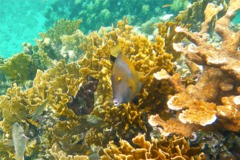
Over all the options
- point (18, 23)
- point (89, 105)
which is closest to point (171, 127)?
point (89, 105)

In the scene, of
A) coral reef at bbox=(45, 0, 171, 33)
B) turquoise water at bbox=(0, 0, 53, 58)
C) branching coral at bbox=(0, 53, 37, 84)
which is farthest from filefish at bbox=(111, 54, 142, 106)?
turquoise water at bbox=(0, 0, 53, 58)

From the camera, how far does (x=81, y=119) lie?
3.05 meters

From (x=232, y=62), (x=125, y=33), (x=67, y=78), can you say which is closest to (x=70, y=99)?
(x=67, y=78)

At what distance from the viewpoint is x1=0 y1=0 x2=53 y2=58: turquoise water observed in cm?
2873

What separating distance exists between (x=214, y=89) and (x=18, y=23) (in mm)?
30778

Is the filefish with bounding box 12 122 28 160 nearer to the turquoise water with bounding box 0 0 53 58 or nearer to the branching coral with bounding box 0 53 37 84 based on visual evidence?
the branching coral with bounding box 0 53 37 84

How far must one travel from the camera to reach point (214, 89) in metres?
2.30

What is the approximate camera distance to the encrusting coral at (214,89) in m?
1.98

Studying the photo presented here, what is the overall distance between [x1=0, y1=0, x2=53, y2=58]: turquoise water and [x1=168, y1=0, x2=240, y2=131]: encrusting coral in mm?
28075

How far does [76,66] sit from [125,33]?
0.92 metres

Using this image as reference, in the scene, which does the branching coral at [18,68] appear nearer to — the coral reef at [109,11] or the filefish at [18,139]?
the filefish at [18,139]

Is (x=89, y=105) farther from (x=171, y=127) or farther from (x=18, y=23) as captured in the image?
(x=18, y=23)

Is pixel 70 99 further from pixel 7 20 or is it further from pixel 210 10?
pixel 7 20

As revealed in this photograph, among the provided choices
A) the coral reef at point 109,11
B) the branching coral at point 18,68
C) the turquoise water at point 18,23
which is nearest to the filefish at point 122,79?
the branching coral at point 18,68
